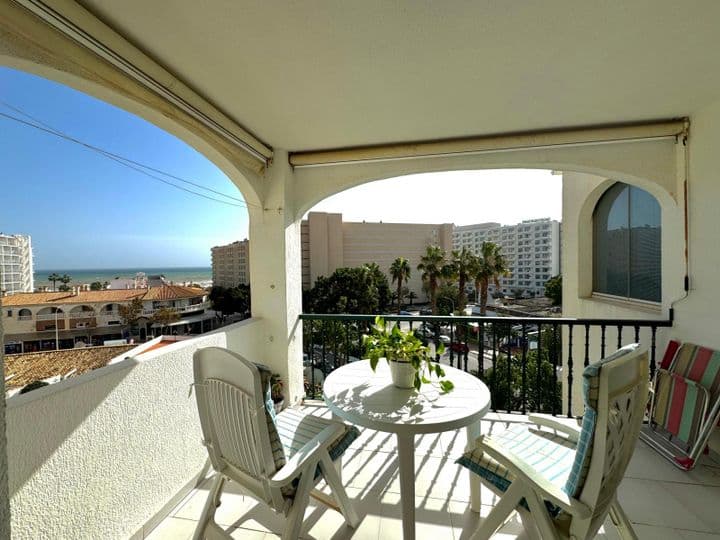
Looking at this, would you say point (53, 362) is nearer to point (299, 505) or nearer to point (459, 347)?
point (299, 505)

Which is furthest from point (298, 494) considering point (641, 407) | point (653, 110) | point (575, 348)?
point (575, 348)

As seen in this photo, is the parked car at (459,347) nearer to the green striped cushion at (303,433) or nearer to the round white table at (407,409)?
the round white table at (407,409)

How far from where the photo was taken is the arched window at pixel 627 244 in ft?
10.6

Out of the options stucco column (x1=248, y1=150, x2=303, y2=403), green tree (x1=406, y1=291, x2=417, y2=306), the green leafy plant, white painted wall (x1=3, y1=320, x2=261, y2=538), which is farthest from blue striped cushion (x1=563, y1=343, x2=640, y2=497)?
green tree (x1=406, y1=291, x2=417, y2=306)

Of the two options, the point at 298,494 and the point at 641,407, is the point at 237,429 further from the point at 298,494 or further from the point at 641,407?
the point at 641,407

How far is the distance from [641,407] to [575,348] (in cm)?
426

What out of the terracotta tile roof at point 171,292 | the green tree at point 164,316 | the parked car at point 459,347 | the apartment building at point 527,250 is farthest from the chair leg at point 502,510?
the apartment building at point 527,250

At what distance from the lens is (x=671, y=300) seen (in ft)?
8.41

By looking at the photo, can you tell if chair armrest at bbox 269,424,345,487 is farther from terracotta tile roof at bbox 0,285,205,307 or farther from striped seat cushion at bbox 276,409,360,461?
terracotta tile roof at bbox 0,285,205,307

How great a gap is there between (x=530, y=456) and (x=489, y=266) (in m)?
15.4

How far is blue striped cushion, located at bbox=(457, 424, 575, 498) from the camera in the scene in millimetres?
1270

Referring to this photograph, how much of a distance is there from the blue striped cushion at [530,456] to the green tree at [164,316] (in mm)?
2196

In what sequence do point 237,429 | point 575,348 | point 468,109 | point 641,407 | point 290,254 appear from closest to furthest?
point 641,407 → point 237,429 → point 468,109 → point 290,254 → point 575,348

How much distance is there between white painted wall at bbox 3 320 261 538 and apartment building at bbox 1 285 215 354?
372 mm
